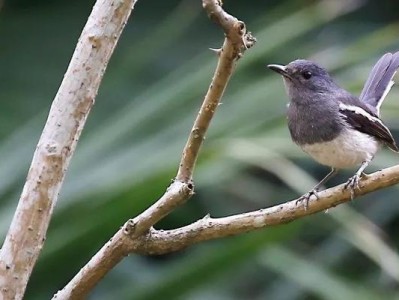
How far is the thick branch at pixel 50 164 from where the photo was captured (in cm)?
154

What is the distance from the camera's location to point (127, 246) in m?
1.58

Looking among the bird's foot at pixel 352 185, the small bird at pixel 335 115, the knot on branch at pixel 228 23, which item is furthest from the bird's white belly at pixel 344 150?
the knot on branch at pixel 228 23

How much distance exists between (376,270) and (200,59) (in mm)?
1093

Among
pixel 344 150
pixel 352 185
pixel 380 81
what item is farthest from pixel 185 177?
pixel 380 81

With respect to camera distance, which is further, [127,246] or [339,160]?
[339,160]

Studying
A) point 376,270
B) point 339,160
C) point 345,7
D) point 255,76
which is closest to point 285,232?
point 339,160

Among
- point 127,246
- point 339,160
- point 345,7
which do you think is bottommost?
point 127,246

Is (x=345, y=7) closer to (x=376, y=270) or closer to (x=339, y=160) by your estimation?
(x=376, y=270)

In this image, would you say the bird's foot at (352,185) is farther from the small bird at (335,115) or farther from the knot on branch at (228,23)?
the knot on branch at (228,23)

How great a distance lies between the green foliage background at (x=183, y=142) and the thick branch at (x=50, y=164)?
473mm

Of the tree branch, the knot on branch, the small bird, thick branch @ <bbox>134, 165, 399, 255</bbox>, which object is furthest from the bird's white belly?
the knot on branch

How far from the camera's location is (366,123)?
2.17 m

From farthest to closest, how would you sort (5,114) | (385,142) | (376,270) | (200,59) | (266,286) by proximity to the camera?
1. (266,286)
2. (376,270)
3. (200,59)
4. (5,114)
5. (385,142)

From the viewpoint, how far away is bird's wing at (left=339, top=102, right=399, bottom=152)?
2.16m
